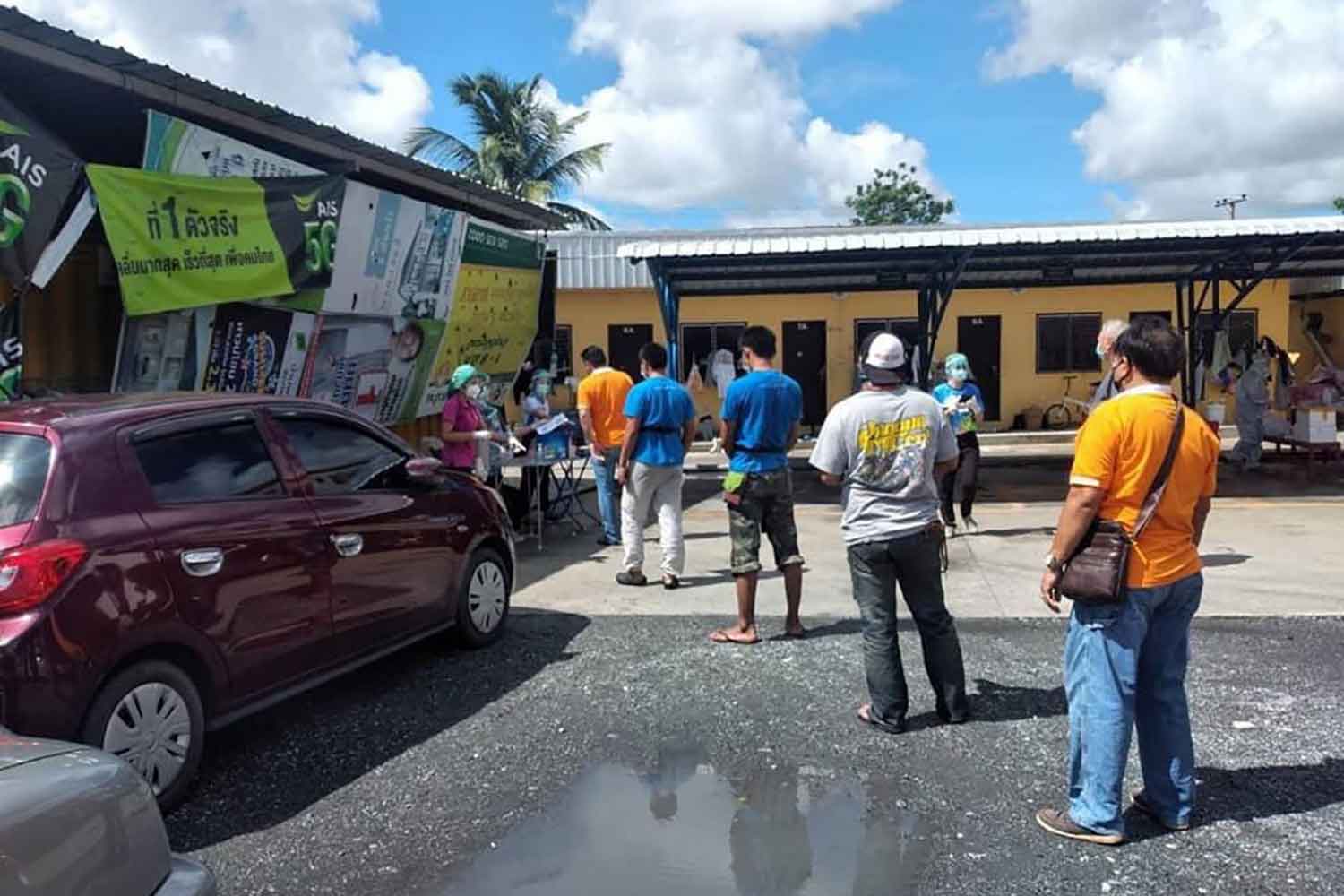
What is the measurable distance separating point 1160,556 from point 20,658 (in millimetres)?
3869

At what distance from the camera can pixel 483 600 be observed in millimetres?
6215

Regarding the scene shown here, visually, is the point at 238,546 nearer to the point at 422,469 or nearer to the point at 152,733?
the point at 152,733

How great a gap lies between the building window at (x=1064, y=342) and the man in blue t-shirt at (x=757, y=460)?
16.8 meters

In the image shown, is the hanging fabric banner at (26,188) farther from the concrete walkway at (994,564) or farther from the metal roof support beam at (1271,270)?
the metal roof support beam at (1271,270)

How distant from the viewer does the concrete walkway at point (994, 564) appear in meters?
7.27

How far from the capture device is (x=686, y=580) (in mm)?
8211

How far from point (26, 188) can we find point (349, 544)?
285cm

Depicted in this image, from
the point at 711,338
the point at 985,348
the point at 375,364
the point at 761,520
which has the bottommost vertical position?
the point at 761,520

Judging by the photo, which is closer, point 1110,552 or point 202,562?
point 1110,552

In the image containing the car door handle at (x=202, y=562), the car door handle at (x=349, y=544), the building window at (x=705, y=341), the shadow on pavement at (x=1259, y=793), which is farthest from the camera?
the building window at (x=705, y=341)

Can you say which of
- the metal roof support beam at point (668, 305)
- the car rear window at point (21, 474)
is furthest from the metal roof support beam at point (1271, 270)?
the car rear window at point (21, 474)

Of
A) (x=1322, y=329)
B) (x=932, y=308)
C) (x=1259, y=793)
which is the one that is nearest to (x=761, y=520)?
(x=1259, y=793)

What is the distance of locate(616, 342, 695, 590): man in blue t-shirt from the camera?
24.3 feet

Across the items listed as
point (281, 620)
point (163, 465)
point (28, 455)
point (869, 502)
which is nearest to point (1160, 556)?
point (869, 502)
